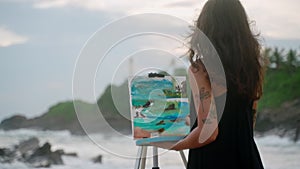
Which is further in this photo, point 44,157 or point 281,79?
point 281,79

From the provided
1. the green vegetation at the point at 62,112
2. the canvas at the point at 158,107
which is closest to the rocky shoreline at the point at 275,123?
the green vegetation at the point at 62,112

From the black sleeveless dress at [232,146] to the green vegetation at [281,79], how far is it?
7.43 feet

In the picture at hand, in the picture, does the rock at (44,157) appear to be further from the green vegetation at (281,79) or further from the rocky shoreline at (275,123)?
the green vegetation at (281,79)

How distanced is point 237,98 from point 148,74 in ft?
1.44

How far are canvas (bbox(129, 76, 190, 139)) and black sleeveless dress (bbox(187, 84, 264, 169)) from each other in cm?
23

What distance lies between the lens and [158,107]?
2.22m

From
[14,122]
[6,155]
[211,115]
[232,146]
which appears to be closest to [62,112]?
[14,122]

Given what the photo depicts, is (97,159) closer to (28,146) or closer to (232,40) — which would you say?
(28,146)

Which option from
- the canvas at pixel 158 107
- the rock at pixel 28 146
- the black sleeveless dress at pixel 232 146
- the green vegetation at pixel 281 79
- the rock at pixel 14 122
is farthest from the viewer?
the green vegetation at pixel 281 79

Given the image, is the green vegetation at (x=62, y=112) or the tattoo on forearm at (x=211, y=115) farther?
the green vegetation at (x=62, y=112)

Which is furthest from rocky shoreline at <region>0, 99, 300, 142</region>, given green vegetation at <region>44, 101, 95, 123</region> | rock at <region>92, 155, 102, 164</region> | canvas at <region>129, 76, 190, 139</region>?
canvas at <region>129, 76, 190, 139</region>

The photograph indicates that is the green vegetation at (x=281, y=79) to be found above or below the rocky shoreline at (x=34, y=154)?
above

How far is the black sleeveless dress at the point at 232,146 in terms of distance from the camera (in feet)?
6.41

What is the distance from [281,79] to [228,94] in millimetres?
2413
